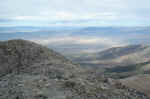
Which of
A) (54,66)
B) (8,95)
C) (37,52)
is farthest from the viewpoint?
(37,52)

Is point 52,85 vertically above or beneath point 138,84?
A: above

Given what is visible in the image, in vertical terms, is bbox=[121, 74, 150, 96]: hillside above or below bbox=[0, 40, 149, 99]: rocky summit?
below

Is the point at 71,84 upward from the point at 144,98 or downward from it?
upward

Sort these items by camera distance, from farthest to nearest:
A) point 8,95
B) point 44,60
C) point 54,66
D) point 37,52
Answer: point 37,52, point 44,60, point 54,66, point 8,95

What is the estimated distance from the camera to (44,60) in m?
21.2

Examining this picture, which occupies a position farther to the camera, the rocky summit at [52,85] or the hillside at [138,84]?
the hillside at [138,84]

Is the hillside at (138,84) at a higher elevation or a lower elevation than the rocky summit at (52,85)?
lower

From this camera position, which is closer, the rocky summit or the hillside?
the rocky summit

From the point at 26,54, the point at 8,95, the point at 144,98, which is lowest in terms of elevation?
the point at 144,98

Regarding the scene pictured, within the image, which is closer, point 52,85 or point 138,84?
point 52,85

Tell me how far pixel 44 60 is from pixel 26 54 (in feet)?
8.24

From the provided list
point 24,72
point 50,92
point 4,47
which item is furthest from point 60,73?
point 4,47

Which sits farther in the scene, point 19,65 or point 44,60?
point 44,60

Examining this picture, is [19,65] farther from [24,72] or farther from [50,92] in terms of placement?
[50,92]
